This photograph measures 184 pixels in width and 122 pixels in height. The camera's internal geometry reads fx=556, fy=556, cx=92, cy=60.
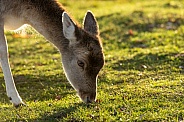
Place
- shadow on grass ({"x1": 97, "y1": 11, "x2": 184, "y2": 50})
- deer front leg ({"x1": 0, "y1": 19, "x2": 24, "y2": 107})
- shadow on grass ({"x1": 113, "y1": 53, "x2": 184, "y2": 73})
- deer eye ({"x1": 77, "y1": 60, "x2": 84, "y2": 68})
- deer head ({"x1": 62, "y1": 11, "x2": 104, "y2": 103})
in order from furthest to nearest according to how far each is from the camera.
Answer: shadow on grass ({"x1": 97, "y1": 11, "x2": 184, "y2": 50}) < shadow on grass ({"x1": 113, "y1": 53, "x2": 184, "y2": 73}) < deer front leg ({"x1": 0, "y1": 19, "x2": 24, "y2": 107}) < deer eye ({"x1": 77, "y1": 60, "x2": 84, "y2": 68}) < deer head ({"x1": 62, "y1": 11, "x2": 104, "y2": 103})

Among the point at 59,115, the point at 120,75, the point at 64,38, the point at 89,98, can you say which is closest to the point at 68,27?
the point at 64,38

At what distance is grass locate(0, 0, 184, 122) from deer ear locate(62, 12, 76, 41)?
1.18 metres

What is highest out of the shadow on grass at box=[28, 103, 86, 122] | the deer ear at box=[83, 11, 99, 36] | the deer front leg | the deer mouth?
the deer ear at box=[83, 11, 99, 36]

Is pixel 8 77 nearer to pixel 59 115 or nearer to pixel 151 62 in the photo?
pixel 59 115

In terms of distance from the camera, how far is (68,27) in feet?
32.5

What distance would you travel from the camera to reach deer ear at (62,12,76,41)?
9759mm

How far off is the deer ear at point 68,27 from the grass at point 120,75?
3.87ft

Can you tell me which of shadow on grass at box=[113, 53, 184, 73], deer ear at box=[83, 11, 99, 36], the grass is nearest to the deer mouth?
the grass

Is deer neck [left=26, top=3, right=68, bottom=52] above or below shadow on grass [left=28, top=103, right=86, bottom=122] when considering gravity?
above

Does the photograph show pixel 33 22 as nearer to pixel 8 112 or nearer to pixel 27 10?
pixel 27 10

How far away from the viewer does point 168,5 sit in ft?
75.8

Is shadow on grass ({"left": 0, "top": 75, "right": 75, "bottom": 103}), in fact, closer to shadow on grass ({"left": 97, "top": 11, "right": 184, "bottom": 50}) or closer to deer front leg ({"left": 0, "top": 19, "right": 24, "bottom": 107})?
deer front leg ({"left": 0, "top": 19, "right": 24, "bottom": 107})

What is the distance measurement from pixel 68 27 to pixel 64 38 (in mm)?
453

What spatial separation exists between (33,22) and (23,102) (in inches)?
60.4
